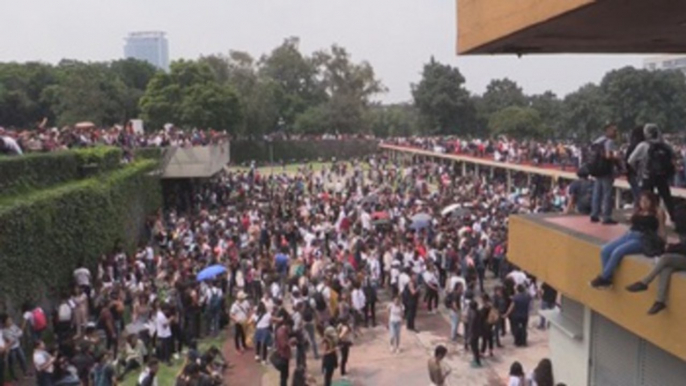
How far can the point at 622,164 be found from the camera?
25.3 ft

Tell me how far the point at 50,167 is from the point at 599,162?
1364cm

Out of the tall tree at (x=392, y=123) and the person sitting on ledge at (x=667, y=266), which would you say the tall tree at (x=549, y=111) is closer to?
the tall tree at (x=392, y=123)

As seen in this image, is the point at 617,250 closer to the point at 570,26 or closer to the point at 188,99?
the point at 570,26

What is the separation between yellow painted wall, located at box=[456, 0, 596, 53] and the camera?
565 centimetres

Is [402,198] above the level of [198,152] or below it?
below

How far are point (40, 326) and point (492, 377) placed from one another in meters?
8.28

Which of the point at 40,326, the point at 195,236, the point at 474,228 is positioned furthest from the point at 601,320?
the point at 195,236

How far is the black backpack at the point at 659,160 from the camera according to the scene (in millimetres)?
6520

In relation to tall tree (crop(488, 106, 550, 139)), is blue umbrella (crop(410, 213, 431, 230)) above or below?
below

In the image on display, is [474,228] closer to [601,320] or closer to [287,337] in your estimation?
[287,337]

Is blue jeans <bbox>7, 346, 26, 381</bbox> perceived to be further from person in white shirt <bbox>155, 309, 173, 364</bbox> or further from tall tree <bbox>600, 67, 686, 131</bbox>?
tall tree <bbox>600, 67, 686, 131</bbox>

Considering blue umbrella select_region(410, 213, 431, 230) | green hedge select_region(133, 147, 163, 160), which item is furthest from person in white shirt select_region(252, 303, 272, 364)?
green hedge select_region(133, 147, 163, 160)

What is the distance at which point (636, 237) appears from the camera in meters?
5.80

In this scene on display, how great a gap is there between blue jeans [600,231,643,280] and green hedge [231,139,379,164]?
61.9 metres
